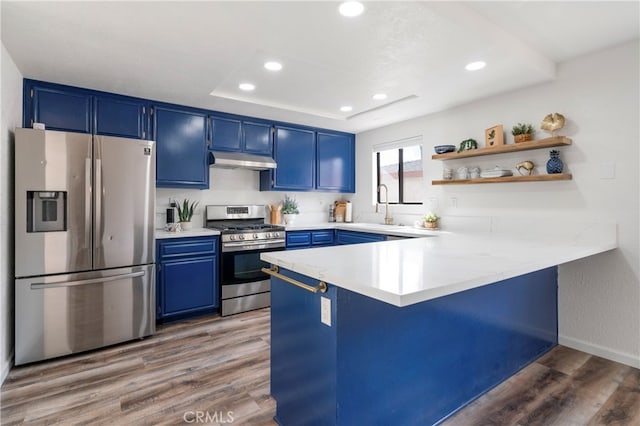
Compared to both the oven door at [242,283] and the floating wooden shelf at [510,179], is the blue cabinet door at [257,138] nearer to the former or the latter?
the oven door at [242,283]

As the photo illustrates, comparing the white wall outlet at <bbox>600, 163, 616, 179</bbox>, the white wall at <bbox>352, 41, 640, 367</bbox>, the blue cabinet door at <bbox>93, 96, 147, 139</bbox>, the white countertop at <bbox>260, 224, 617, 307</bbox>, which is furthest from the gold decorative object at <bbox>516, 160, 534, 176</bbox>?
the blue cabinet door at <bbox>93, 96, 147, 139</bbox>

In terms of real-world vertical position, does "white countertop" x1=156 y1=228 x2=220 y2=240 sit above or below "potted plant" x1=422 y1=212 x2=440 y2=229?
below

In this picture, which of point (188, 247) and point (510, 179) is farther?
point (188, 247)

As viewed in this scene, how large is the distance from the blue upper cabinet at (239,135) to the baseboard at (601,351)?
140 inches

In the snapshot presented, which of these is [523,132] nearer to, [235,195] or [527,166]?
[527,166]

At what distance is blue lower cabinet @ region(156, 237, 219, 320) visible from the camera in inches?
125

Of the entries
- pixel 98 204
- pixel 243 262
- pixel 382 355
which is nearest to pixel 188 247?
pixel 243 262

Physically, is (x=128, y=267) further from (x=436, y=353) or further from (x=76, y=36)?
(x=436, y=353)

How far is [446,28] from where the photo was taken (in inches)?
77.1

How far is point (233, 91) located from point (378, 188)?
2458 millimetres

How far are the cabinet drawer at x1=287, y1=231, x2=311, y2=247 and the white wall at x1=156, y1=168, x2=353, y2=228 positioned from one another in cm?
60

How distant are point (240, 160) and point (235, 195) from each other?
1.97 ft

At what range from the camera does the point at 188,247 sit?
330cm

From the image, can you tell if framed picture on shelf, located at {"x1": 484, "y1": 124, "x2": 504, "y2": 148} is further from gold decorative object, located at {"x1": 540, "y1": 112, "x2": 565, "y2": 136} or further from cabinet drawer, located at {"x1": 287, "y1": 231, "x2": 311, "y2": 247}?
cabinet drawer, located at {"x1": 287, "y1": 231, "x2": 311, "y2": 247}
